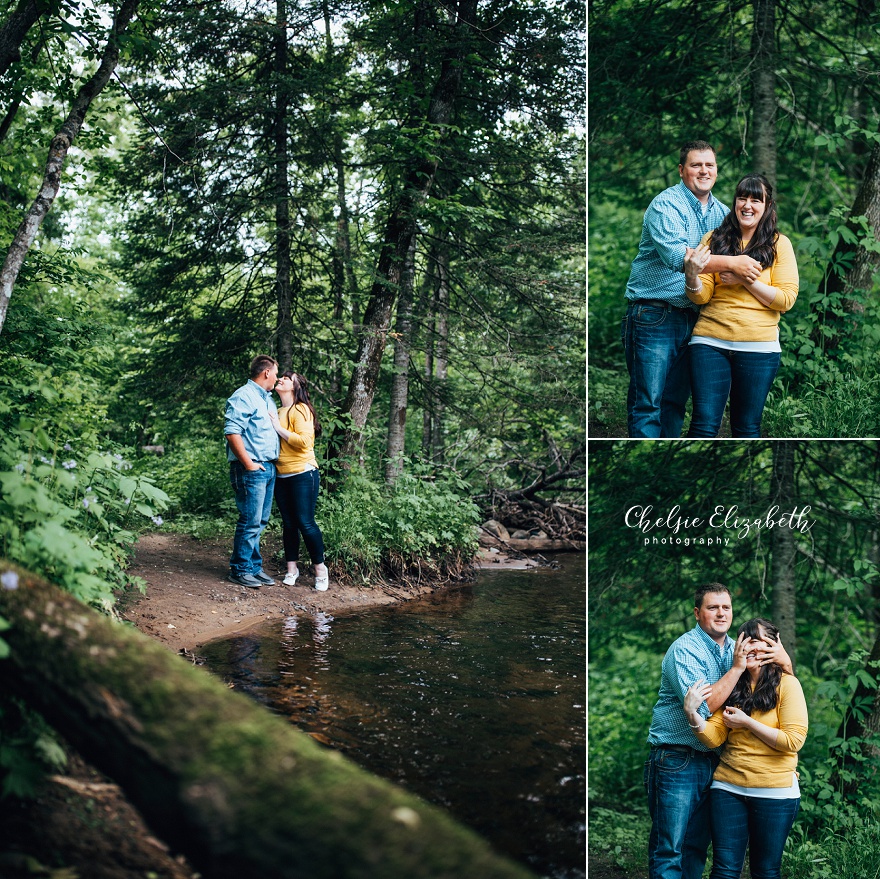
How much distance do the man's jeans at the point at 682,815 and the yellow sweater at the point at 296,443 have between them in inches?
189

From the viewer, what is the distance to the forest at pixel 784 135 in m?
5.70

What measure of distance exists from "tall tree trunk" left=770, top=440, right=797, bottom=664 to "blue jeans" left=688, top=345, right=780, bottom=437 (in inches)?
61.8

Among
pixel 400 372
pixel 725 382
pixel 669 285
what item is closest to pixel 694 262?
pixel 669 285

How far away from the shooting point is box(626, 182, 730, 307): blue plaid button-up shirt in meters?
4.43

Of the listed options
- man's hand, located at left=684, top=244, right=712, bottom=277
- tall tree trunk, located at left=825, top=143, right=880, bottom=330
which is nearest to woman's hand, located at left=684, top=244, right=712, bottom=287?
man's hand, located at left=684, top=244, right=712, bottom=277

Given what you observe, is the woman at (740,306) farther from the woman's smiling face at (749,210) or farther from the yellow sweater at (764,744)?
the yellow sweater at (764,744)

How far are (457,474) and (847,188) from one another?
592cm

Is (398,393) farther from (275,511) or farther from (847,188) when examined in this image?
(847,188)

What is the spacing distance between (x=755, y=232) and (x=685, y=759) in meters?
3.06

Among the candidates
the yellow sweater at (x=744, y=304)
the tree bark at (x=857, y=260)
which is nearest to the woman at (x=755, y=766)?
the yellow sweater at (x=744, y=304)

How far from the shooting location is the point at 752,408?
183 inches

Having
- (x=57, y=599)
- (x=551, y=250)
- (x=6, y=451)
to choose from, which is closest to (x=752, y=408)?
(x=57, y=599)

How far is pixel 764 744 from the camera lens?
175 inches

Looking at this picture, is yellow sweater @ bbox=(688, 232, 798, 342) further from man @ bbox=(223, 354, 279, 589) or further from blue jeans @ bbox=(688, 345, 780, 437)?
man @ bbox=(223, 354, 279, 589)
